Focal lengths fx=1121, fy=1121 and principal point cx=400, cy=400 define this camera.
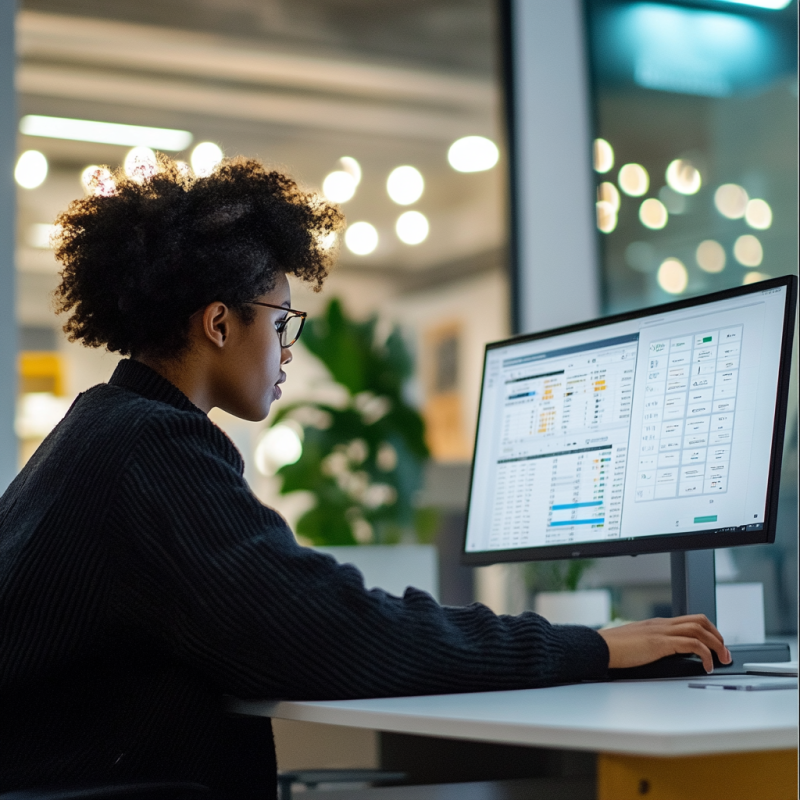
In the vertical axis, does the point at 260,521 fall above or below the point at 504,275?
below

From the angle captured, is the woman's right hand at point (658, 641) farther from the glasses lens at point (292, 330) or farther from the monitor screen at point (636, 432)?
the glasses lens at point (292, 330)

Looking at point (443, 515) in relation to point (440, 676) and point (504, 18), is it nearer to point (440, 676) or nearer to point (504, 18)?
point (504, 18)

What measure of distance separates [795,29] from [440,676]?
8.65 ft

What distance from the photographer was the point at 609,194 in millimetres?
3227

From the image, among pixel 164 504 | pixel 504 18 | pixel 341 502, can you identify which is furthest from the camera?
pixel 341 502

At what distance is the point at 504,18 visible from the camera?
3268mm

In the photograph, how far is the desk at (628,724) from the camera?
82 cm

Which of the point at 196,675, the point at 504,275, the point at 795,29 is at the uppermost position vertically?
the point at 795,29

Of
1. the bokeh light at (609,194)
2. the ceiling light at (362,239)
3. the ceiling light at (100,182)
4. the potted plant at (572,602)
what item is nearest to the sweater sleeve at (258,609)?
the ceiling light at (100,182)

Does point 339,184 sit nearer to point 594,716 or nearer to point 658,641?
point 658,641

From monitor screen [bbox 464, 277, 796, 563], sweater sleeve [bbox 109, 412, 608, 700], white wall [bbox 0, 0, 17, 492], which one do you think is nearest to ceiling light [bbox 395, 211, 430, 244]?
white wall [bbox 0, 0, 17, 492]

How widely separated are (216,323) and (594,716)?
0.70 metres

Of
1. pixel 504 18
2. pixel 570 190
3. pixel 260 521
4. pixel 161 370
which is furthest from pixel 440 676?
pixel 504 18

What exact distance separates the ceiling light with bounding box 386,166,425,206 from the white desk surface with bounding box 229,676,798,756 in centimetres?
351
